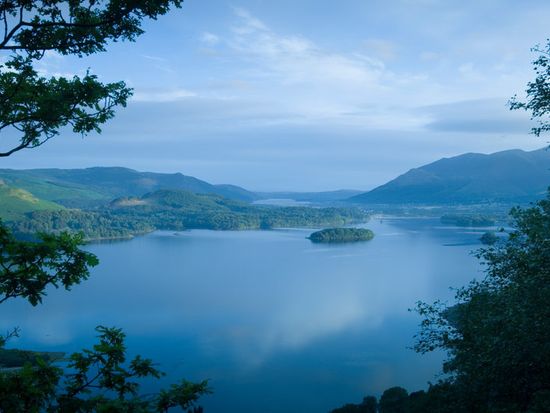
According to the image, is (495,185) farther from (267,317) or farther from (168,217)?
(267,317)

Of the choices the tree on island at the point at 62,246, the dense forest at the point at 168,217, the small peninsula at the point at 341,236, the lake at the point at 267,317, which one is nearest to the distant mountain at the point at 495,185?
the dense forest at the point at 168,217

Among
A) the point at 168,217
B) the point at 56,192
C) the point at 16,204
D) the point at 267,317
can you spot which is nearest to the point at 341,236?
the point at 267,317

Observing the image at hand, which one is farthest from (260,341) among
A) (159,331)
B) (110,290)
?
(110,290)

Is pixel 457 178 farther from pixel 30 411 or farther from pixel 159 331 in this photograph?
pixel 30 411

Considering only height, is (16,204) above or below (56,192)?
below

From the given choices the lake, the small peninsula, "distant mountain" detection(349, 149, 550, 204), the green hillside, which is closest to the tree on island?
the lake

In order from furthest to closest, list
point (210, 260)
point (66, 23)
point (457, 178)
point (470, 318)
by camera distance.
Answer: point (457, 178) < point (210, 260) < point (470, 318) < point (66, 23)

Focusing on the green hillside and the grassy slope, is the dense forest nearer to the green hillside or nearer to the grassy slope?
the green hillside
